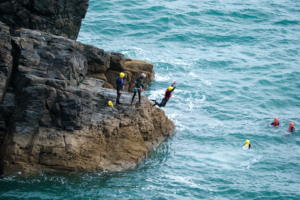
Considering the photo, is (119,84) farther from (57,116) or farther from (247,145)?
(247,145)

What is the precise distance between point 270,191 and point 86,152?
12.2 metres

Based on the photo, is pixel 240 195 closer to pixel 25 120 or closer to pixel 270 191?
pixel 270 191

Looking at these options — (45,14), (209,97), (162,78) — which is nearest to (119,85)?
(45,14)

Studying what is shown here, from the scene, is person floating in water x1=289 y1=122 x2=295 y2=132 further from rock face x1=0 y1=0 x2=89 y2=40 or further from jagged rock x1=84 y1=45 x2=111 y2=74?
rock face x1=0 y1=0 x2=89 y2=40

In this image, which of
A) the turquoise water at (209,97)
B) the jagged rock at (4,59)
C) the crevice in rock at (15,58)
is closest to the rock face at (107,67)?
the turquoise water at (209,97)

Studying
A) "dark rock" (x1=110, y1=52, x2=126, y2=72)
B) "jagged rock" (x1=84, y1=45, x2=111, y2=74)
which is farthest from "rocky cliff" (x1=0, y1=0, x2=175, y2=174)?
"dark rock" (x1=110, y1=52, x2=126, y2=72)

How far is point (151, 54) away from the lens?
144 ft

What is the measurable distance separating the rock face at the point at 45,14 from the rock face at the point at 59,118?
2902 millimetres

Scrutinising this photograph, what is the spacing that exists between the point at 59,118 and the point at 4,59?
506 cm

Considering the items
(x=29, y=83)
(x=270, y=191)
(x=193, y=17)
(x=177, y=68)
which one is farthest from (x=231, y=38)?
(x=29, y=83)

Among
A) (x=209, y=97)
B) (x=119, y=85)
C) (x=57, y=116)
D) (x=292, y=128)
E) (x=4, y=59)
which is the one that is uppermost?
(x=4, y=59)

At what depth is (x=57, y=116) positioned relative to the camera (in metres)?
19.2

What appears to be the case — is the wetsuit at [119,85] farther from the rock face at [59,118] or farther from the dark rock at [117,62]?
the dark rock at [117,62]

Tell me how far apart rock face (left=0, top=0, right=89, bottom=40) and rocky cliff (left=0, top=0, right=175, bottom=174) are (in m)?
3.08
